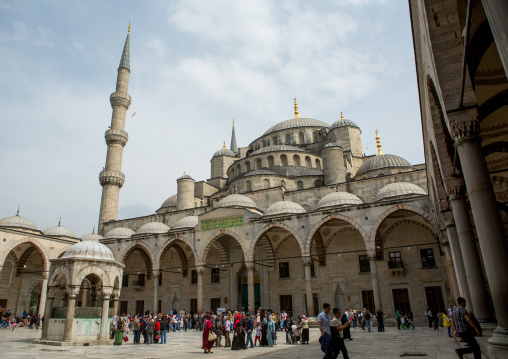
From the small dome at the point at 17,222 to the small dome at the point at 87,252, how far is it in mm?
15262

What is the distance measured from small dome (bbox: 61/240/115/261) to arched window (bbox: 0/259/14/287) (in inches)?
532

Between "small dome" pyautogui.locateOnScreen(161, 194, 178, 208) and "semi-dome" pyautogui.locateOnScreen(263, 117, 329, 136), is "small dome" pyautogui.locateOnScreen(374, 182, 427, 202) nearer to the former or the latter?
"semi-dome" pyautogui.locateOnScreen(263, 117, 329, 136)

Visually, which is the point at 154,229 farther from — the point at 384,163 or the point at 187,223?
the point at 384,163

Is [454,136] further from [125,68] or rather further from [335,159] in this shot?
[125,68]

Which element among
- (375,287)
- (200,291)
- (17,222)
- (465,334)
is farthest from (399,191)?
(17,222)

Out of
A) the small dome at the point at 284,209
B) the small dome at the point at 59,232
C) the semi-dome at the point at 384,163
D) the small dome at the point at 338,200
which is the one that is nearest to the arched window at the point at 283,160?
the semi-dome at the point at 384,163

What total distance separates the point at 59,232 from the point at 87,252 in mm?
16466

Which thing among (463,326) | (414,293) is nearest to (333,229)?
(414,293)

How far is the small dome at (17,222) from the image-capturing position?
905 inches

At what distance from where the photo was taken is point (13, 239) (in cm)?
1916

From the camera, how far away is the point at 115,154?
26125 mm

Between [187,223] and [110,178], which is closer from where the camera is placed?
[187,223]

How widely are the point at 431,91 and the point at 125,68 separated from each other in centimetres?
2587

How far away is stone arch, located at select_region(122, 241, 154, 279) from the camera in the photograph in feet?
69.6
